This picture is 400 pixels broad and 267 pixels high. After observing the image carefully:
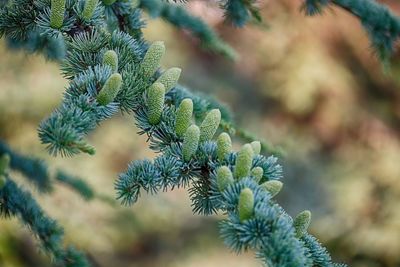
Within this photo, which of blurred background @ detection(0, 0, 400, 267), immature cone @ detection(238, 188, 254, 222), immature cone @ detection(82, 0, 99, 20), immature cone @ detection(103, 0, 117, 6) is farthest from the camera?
blurred background @ detection(0, 0, 400, 267)

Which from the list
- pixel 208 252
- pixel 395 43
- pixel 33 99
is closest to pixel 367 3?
pixel 395 43

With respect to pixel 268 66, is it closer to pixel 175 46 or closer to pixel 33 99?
pixel 175 46

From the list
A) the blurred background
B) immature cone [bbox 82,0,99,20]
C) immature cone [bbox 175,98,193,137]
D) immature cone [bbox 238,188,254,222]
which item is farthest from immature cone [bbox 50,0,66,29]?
the blurred background

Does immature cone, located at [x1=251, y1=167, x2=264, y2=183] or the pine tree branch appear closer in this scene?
immature cone, located at [x1=251, y1=167, x2=264, y2=183]

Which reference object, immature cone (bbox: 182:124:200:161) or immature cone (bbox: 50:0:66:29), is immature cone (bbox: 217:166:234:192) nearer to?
immature cone (bbox: 182:124:200:161)

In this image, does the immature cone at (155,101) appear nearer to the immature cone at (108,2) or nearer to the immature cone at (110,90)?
the immature cone at (110,90)

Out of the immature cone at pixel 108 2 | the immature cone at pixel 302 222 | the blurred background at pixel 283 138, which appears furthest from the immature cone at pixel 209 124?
the blurred background at pixel 283 138
